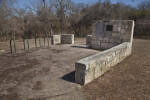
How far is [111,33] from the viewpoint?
688 centimetres

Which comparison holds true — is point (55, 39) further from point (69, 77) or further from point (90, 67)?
point (90, 67)

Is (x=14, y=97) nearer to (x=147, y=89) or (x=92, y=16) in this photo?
(x=147, y=89)

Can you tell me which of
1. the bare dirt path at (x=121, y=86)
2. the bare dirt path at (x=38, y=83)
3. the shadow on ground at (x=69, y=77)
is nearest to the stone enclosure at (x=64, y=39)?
the bare dirt path at (x=38, y=83)

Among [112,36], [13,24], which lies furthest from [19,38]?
[112,36]

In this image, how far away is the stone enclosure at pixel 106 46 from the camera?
3014 mm

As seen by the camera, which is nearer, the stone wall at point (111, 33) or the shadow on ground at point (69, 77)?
the shadow on ground at point (69, 77)

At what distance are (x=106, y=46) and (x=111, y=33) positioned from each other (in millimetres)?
846

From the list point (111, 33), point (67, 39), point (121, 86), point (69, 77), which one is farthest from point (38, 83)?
point (67, 39)

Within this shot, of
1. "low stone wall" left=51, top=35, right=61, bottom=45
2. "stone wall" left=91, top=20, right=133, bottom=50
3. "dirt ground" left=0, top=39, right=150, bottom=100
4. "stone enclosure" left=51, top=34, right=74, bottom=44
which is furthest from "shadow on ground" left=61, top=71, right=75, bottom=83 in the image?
"stone enclosure" left=51, top=34, right=74, bottom=44

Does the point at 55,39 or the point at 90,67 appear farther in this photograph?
the point at 55,39

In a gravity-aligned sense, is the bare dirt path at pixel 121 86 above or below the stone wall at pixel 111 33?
below

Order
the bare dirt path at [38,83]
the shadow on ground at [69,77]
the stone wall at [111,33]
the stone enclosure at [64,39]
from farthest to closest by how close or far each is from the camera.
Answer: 1. the stone enclosure at [64,39]
2. the stone wall at [111,33]
3. the shadow on ground at [69,77]
4. the bare dirt path at [38,83]

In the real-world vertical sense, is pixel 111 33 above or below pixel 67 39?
above

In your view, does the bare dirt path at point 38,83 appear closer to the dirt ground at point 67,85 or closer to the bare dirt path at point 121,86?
the dirt ground at point 67,85
